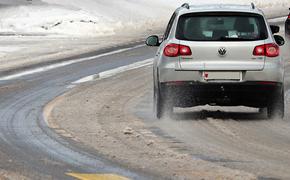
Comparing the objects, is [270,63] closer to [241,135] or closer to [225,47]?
[225,47]

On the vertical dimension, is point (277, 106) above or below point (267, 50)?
below

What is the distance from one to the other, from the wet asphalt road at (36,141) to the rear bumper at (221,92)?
1820 millimetres

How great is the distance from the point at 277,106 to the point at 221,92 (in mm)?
867

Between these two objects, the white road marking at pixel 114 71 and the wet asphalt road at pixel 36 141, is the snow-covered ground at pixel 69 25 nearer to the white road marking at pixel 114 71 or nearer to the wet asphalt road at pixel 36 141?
the white road marking at pixel 114 71

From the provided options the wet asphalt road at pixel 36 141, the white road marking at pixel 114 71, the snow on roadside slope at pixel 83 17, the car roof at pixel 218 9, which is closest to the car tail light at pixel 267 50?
the car roof at pixel 218 9

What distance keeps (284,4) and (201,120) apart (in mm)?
45837

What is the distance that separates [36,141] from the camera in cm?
1139

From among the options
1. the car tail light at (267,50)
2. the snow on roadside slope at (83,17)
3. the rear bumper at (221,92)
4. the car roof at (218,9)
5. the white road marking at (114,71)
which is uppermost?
the car roof at (218,9)

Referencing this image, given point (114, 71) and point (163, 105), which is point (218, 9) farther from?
point (114, 71)

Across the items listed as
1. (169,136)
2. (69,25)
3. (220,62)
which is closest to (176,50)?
(220,62)

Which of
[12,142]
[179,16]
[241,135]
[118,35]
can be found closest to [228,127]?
[241,135]

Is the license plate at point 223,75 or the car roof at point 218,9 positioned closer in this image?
the license plate at point 223,75

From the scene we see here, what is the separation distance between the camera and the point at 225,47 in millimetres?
13164

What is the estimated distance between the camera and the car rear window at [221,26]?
1335cm
